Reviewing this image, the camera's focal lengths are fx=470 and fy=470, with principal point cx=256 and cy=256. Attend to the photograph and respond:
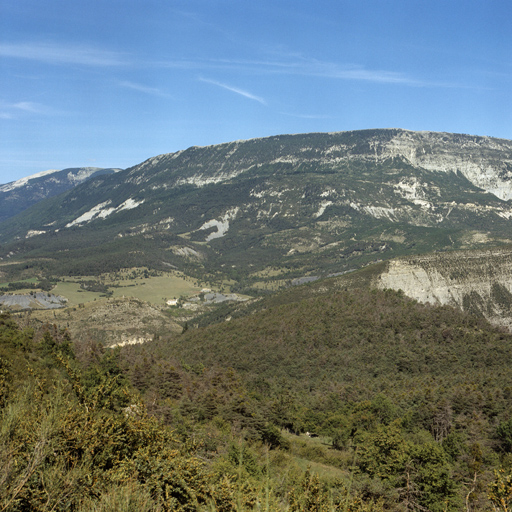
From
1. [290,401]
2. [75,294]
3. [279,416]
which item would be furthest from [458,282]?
[75,294]

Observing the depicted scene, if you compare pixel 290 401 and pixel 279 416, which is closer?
pixel 279 416

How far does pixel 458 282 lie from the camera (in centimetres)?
10656

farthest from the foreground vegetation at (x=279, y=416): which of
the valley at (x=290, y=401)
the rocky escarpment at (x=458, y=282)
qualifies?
the rocky escarpment at (x=458, y=282)

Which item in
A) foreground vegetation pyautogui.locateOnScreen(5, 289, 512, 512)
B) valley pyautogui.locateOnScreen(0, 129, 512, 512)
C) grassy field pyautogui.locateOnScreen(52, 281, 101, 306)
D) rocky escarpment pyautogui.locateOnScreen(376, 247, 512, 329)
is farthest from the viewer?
grassy field pyautogui.locateOnScreen(52, 281, 101, 306)

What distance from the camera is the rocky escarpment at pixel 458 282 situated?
104m

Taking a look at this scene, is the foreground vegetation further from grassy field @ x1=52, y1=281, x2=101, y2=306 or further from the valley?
grassy field @ x1=52, y1=281, x2=101, y2=306

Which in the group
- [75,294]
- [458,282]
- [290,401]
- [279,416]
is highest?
[458,282]

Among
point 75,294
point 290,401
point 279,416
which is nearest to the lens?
point 279,416

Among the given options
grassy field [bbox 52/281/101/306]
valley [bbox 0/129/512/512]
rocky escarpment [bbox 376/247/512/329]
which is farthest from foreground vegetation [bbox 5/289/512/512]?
grassy field [bbox 52/281/101/306]

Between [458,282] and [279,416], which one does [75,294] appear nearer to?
[458,282]

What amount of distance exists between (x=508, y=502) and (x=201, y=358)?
2883 inches

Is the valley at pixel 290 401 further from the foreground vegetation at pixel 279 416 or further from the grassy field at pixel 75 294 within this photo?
the grassy field at pixel 75 294

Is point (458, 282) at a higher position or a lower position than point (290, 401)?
higher

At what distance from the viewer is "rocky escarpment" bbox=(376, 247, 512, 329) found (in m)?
104
